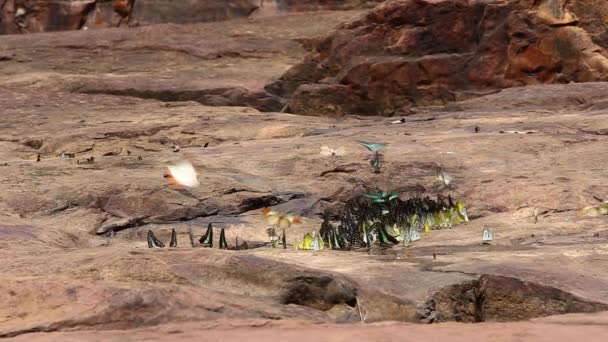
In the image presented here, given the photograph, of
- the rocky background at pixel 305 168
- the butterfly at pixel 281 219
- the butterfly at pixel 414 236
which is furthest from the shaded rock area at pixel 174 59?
the butterfly at pixel 414 236

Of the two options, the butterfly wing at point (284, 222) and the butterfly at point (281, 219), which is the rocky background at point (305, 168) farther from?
the butterfly wing at point (284, 222)

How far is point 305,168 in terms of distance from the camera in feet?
30.8

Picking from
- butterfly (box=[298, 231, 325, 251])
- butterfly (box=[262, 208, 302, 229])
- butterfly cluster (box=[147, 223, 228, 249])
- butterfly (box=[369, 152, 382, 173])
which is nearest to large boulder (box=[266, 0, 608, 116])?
butterfly (box=[369, 152, 382, 173])

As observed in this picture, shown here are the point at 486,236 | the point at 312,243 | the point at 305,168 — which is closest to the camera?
the point at 312,243

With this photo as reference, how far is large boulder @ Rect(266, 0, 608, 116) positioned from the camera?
14.1 m

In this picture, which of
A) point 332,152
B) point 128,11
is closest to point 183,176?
point 332,152

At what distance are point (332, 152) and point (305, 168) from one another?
35 centimetres

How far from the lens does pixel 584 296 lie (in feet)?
16.1

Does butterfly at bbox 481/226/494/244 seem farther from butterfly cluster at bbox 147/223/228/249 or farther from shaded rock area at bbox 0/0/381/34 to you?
shaded rock area at bbox 0/0/381/34

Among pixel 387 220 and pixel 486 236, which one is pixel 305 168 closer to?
pixel 387 220

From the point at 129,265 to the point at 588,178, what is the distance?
14.5 feet

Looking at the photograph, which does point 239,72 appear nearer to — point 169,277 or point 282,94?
point 282,94

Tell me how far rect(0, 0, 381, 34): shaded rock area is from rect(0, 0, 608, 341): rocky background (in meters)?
0.20

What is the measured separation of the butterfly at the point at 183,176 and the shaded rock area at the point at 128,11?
13.0 m
